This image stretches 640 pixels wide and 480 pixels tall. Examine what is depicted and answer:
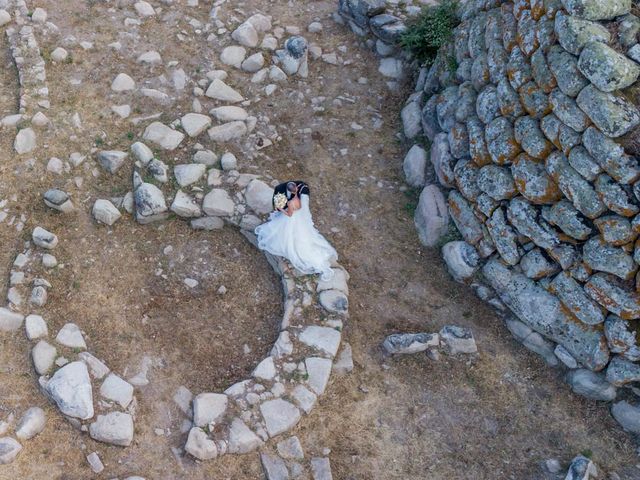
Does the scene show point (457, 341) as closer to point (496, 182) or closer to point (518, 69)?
point (496, 182)

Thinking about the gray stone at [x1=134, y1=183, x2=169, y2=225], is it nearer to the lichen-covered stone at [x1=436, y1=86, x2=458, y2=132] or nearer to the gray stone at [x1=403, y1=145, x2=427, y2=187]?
the gray stone at [x1=403, y1=145, x2=427, y2=187]

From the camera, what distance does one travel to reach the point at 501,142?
9859mm

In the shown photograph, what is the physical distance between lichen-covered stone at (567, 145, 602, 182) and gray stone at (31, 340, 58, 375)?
7.84 metres

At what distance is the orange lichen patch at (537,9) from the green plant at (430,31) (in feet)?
8.41

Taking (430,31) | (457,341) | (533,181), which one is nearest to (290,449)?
(457,341)

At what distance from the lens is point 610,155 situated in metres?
8.35

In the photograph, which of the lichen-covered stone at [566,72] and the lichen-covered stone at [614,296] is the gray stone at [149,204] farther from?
the lichen-covered stone at [614,296]

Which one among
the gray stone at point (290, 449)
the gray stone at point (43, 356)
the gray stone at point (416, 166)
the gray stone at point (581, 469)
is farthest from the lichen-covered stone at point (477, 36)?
the gray stone at point (43, 356)

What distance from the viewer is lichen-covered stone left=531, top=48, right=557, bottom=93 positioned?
29.9 feet

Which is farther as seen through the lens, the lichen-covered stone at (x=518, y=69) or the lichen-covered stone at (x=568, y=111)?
the lichen-covered stone at (x=518, y=69)

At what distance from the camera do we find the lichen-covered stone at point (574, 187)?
874 cm

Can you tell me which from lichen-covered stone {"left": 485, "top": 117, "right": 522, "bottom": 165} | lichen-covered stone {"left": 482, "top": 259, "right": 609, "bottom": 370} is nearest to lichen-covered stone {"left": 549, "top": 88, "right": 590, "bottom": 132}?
lichen-covered stone {"left": 485, "top": 117, "right": 522, "bottom": 165}

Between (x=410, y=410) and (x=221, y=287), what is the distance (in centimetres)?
358

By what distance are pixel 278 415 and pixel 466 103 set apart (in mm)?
5950
